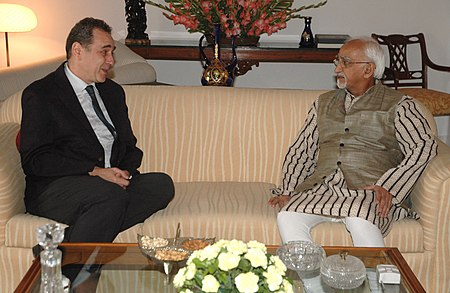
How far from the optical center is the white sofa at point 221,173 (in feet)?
10.7

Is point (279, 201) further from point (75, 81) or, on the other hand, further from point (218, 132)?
point (75, 81)

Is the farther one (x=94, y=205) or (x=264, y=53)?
(x=264, y=53)

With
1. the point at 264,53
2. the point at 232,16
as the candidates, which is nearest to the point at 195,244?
the point at 232,16

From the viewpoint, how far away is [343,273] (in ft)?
8.36

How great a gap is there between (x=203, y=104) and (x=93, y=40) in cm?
70

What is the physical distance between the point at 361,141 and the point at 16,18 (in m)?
3.86

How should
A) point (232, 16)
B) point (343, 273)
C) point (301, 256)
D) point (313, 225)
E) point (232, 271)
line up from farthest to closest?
point (232, 16), point (313, 225), point (301, 256), point (343, 273), point (232, 271)

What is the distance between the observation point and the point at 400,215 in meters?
3.32

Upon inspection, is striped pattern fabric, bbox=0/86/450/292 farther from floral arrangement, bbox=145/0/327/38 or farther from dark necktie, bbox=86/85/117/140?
floral arrangement, bbox=145/0/327/38

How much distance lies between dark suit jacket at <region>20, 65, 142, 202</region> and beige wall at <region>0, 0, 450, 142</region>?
11.5 feet

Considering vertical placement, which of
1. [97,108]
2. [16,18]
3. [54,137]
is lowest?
[54,137]

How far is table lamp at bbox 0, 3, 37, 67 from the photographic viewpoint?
6355 mm

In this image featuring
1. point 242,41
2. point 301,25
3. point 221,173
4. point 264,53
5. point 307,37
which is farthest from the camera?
point 301,25

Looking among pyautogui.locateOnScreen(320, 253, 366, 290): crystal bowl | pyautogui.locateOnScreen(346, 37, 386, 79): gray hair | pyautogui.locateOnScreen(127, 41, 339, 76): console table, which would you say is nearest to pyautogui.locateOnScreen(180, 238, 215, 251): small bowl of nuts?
pyautogui.locateOnScreen(320, 253, 366, 290): crystal bowl
